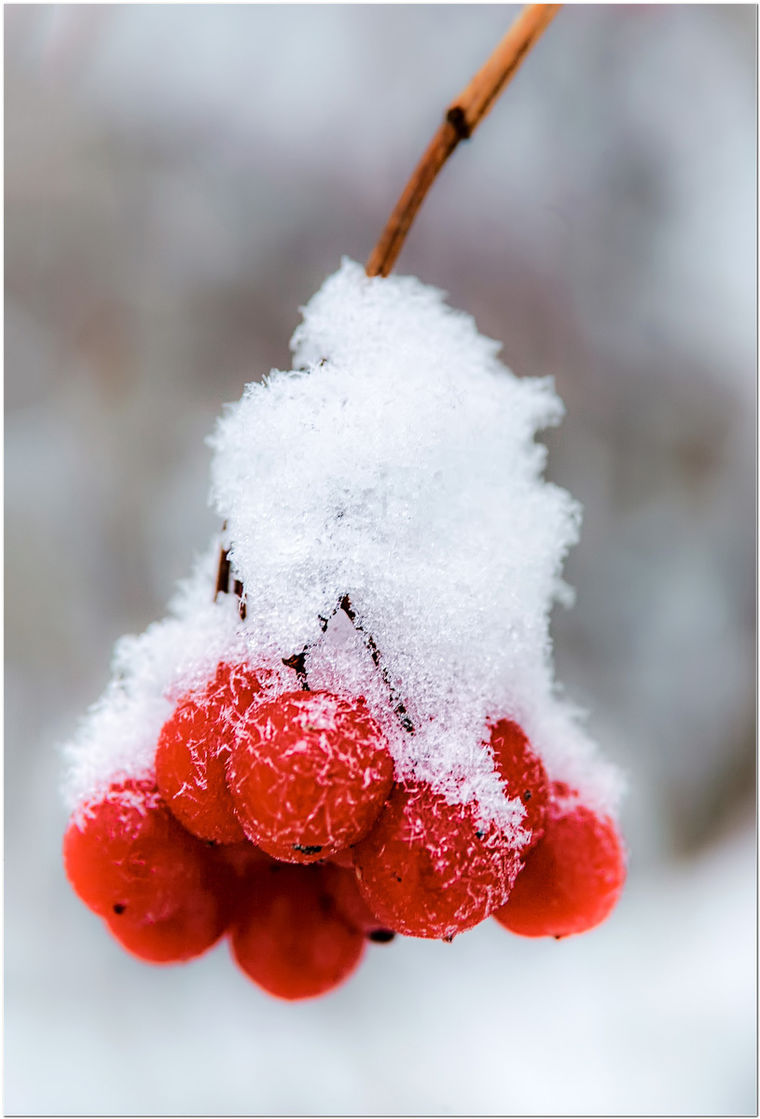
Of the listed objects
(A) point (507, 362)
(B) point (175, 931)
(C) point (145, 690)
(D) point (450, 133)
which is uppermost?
(A) point (507, 362)

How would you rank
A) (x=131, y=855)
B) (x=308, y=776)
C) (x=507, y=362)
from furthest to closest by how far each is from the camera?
(x=507, y=362), (x=131, y=855), (x=308, y=776)

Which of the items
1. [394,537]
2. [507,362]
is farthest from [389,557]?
[507,362]

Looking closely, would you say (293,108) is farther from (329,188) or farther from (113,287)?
(113,287)

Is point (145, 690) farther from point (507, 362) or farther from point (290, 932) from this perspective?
point (507, 362)

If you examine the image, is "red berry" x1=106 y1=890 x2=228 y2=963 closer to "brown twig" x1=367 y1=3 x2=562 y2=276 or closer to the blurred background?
"brown twig" x1=367 y1=3 x2=562 y2=276

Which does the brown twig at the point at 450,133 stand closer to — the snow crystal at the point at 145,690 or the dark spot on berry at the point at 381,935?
the snow crystal at the point at 145,690

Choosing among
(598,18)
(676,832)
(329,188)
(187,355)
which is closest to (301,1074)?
(676,832)

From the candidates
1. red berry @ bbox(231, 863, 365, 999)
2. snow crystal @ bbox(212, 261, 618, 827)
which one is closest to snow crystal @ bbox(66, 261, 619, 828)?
snow crystal @ bbox(212, 261, 618, 827)
